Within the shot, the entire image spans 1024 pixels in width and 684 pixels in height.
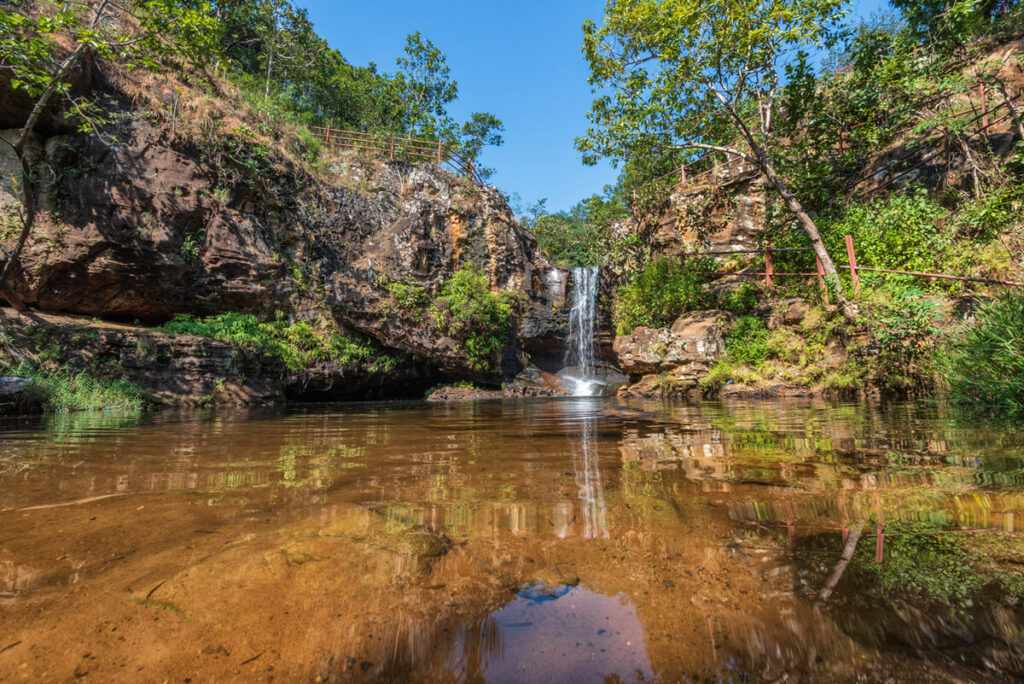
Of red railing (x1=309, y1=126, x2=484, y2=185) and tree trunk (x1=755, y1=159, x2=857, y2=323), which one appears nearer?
tree trunk (x1=755, y1=159, x2=857, y2=323)

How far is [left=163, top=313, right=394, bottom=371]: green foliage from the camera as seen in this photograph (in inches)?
425

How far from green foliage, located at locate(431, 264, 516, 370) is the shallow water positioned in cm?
1195

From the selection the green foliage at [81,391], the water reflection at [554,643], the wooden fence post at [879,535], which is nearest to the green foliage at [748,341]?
the wooden fence post at [879,535]

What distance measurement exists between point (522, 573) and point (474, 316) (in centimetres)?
1334

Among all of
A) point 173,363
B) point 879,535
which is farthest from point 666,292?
point 173,363

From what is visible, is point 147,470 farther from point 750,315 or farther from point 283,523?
point 750,315

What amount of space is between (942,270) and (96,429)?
44.5 feet

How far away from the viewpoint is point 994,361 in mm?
4051

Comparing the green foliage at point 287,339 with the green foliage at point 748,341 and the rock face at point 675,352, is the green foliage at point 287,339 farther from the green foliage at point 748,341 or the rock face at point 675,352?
the green foliage at point 748,341

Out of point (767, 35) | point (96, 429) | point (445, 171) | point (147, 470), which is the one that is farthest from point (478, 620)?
point (445, 171)

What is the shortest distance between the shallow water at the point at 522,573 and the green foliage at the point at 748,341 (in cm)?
807

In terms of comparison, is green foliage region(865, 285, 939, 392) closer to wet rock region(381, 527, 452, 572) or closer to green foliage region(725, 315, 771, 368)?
green foliage region(725, 315, 771, 368)

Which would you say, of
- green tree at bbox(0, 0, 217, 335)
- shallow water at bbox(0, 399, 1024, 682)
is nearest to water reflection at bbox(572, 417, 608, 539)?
shallow water at bbox(0, 399, 1024, 682)

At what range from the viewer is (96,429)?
417 centimetres
